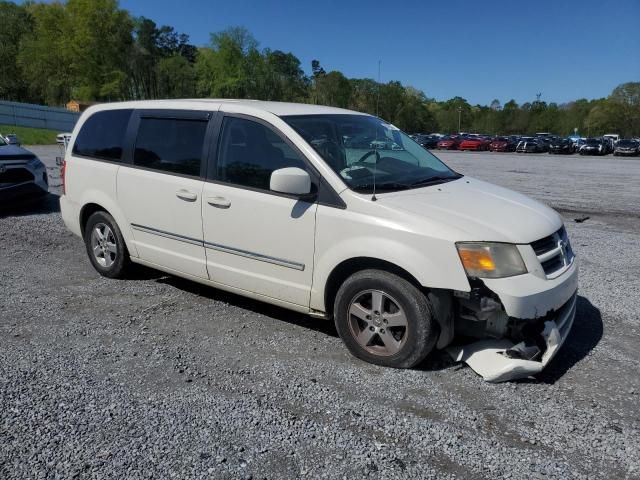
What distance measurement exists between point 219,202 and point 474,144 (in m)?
52.5

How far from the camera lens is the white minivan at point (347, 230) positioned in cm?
344

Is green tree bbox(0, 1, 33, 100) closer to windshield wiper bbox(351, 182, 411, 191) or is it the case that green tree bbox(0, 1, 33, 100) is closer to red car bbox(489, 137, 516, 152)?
red car bbox(489, 137, 516, 152)

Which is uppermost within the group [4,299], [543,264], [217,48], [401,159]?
[217,48]

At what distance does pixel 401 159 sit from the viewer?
4.54 m

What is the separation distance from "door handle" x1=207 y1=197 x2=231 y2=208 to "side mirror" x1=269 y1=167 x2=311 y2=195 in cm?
63

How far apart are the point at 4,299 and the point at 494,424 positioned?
14.7 ft

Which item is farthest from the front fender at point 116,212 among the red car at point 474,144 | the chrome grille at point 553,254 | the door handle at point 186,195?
the red car at point 474,144

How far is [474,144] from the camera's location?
5341 cm

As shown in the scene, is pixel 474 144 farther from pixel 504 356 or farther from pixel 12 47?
pixel 12 47

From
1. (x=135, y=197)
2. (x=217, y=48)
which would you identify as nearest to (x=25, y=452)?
(x=135, y=197)

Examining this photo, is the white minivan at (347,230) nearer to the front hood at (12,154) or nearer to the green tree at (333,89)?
the front hood at (12,154)

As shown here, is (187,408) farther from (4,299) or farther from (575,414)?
(4,299)

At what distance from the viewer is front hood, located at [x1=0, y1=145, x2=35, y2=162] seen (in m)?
8.77

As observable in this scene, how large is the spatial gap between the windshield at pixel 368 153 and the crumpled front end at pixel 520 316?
1050 mm
